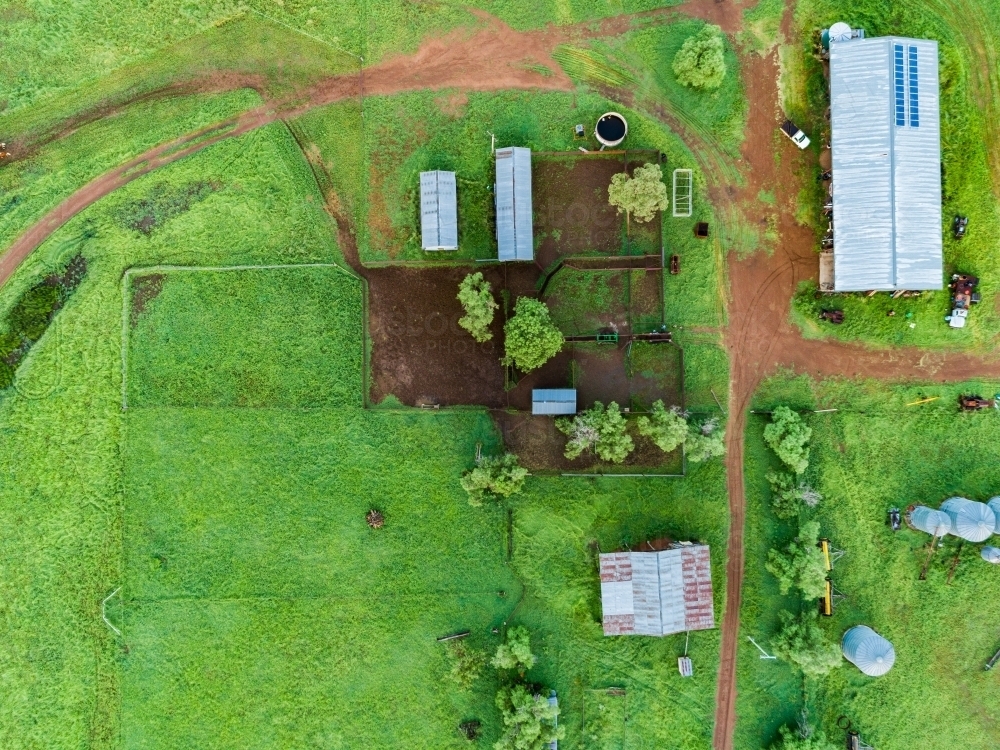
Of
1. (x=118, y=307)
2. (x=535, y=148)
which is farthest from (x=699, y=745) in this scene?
(x=118, y=307)

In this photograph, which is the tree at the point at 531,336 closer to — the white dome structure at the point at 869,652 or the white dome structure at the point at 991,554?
the white dome structure at the point at 869,652

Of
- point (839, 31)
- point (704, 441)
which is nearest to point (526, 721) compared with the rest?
point (704, 441)

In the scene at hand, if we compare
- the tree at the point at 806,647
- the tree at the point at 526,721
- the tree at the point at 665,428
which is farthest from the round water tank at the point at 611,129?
the tree at the point at 526,721

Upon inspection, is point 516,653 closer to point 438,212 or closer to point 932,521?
point 932,521

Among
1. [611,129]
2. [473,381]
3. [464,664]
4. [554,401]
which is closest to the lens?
[554,401]

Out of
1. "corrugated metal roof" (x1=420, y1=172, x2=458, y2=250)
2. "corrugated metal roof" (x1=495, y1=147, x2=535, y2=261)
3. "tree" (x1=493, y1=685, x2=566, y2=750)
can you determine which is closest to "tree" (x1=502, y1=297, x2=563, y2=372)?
"corrugated metal roof" (x1=495, y1=147, x2=535, y2=261)

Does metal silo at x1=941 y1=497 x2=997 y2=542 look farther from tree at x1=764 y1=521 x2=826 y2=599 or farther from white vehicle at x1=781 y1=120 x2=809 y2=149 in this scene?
white vehicle at x1=781 y1=120 x2=809 y2=149
